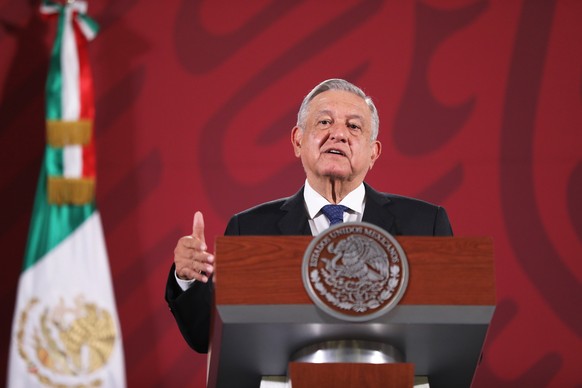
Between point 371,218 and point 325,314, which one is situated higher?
point 371,218

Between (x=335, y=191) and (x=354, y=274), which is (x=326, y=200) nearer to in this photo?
(x=335, y=191)

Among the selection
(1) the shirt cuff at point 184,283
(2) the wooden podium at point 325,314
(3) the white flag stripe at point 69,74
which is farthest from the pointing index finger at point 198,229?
(3) the white flag stripe at point 69,74

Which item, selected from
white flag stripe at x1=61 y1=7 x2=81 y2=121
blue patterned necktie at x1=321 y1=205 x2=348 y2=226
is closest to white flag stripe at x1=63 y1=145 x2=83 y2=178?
white flag stripe at x1=61 y1=7 x2=81 y2=121

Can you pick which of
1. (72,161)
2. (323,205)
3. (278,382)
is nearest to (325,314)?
(278,382)

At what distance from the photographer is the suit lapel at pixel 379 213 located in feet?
7.04

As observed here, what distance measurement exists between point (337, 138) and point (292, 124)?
169cm

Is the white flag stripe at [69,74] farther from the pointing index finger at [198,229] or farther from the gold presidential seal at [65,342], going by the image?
the pointing index finger at [198,229]

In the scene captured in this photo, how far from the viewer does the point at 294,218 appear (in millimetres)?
2195

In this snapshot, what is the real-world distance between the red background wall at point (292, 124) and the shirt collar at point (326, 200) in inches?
62.9

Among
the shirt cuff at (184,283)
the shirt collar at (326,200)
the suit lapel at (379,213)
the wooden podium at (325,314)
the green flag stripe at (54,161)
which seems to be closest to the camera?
the wooden podium at (325,314)

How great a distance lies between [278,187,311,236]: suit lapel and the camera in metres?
2.15

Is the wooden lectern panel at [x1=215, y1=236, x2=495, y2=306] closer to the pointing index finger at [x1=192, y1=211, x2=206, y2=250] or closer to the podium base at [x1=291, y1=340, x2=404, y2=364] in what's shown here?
the podium base at [x1=291, y1=340, x2=404, y2=364]

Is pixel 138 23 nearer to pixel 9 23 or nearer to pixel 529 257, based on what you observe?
pixel 9 23

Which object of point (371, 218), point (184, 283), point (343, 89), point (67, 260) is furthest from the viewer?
point (67, 260)
